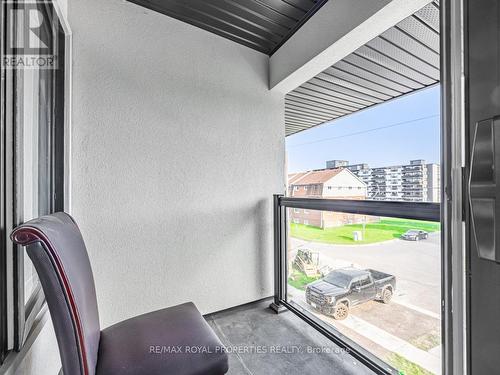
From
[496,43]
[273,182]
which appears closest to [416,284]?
[496,43]

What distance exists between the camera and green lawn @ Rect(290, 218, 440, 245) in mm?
1123

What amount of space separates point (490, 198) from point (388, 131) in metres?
1.45

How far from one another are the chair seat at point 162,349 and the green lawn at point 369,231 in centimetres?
105

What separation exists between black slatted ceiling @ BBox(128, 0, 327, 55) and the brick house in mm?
1319

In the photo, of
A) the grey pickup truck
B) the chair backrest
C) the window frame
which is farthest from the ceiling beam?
the chair backrest

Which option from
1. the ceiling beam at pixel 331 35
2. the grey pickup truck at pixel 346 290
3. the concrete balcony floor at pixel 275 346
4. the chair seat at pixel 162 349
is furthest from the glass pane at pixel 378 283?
the ceiling beam at pixel 331 35

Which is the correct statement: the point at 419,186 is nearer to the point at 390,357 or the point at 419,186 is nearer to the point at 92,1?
the point at 390,357

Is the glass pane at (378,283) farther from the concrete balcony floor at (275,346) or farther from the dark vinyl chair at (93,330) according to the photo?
the dark vinyl chair at (93,330)

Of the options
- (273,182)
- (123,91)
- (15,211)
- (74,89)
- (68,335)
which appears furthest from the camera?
(273,182)

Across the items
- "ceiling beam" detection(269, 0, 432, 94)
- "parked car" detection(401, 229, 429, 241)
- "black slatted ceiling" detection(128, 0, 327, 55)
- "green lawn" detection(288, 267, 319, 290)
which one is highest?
"black slatted ceiling" detection(128, 0, 327, 55)

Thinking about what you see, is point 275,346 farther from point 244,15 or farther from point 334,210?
point 244,15

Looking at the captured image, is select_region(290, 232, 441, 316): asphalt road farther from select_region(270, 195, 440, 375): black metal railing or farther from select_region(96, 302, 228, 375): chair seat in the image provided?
select_region(96, 302, 228, 375): chair seat

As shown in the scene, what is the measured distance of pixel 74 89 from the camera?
5.17ft

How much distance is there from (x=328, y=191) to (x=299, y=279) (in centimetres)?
86
